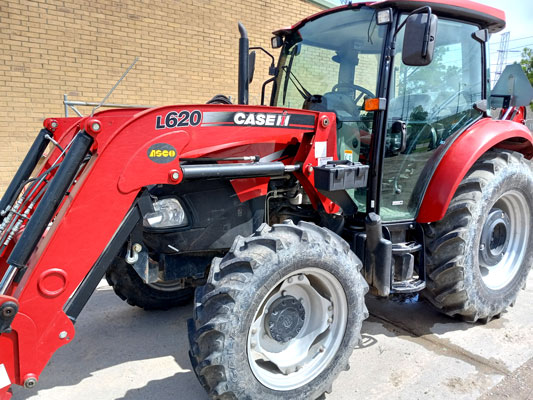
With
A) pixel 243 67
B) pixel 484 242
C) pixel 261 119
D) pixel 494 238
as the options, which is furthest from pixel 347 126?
pixel 494 238

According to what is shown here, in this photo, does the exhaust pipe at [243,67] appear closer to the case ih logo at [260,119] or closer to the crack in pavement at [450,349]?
the case ih logo at [260,119]

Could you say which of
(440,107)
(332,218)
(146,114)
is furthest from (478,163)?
(146,114)

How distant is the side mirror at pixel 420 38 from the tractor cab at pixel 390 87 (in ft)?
0.74

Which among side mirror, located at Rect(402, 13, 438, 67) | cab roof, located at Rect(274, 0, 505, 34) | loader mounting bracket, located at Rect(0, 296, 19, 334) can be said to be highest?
cab roof, located at Rect(274, 0, 505, 34)

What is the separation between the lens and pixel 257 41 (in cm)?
877

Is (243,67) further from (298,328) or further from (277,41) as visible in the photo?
(298,328)

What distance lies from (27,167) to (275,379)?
2.07 metres

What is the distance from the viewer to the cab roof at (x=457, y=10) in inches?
120

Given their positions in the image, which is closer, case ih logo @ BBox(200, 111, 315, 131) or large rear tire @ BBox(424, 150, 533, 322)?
case ih logo @ BBox(200, 111, 315, 131)

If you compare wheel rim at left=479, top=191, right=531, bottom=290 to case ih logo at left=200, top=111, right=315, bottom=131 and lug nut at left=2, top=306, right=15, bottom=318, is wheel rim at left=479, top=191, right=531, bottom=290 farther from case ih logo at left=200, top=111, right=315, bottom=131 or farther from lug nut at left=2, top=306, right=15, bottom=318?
lug nut at left=2, top=306, right=15, bottom=318

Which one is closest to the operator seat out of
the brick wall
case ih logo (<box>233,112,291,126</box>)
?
case ih logo (<box>233,112,291,126</box>)

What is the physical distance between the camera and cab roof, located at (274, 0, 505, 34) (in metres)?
3.04

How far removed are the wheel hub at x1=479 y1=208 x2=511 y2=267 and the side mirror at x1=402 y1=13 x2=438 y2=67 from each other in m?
1.67

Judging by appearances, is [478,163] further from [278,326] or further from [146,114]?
[146,114]
